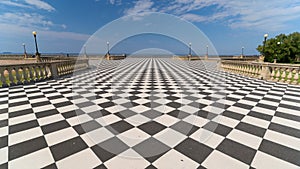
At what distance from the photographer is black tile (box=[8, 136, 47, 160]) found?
5.42 ft

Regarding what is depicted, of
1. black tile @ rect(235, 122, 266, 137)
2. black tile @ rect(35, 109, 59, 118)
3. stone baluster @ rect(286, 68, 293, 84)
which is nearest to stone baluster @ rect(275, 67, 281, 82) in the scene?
stone baluster @ rect(286, 68, 293, 84)

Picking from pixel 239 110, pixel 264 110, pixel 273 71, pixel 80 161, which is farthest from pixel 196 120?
pixel 273 71

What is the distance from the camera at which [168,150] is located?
5.73 ft

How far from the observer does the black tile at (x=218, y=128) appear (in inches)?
84.4

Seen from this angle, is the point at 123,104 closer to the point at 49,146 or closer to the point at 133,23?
the point at 49,146

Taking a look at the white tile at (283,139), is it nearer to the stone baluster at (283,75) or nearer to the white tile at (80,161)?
the white tile at (80,161)

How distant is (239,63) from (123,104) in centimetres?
735

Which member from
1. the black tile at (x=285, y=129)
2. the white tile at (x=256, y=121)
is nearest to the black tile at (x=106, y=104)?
the white tile at (x=256, y=121)

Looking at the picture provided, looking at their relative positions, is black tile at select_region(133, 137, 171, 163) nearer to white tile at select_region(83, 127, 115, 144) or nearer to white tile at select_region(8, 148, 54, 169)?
white tile at select_region(83, 127, 115, 144)

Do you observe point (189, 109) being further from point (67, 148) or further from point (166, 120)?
point (67, 148)

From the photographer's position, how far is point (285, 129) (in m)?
2.23

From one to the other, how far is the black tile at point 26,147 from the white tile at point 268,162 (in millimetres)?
2414

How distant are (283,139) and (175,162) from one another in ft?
5.18

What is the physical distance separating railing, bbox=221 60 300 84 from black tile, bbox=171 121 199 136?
545 cm
